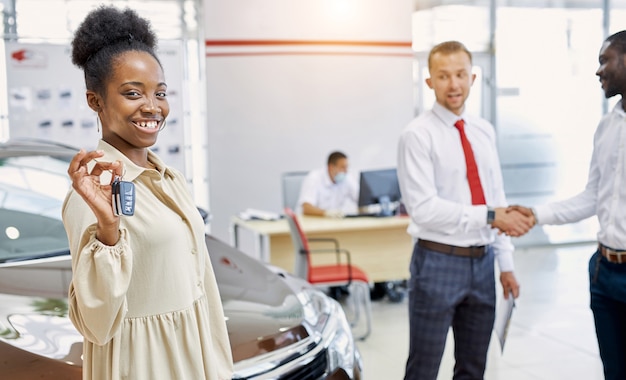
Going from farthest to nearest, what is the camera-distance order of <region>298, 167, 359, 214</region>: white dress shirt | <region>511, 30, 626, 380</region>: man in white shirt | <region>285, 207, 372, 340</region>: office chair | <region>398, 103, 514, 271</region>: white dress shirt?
<region>298, 167, 359, 214</region>: white dress shirt → <region>285, 207, 372, 340</region>: office chair → <region>398, 103, 514, 271</region>: white dress shirt → <region>511, 30, 626, 380</region>: man in white shirt

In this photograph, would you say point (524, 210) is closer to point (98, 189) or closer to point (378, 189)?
point (98, 189)

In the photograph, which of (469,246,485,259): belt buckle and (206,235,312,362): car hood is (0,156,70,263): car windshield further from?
(469,246,485,259): belt buckle

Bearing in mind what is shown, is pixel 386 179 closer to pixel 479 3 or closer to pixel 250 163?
pixel 250 163

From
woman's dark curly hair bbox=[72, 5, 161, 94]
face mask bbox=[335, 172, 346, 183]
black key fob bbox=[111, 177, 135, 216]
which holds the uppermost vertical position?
woman's dark curly hair bbox=[72, 5, 161, 94]

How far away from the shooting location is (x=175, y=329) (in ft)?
4.71

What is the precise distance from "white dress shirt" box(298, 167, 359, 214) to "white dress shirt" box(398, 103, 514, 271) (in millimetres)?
3097

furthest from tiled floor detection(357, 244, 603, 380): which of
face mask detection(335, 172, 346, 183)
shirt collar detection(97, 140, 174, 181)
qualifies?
shirt collar detection(97, 140, 174, 181)

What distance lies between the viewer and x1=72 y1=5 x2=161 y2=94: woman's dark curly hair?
1.42 meters

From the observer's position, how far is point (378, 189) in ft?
18.8

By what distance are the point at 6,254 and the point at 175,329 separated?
1411 mm

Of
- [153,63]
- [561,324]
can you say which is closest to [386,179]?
[561,324]

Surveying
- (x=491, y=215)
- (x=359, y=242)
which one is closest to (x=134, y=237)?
(x=491, y=215)

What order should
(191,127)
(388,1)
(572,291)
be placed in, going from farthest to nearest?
(388,1)
(191,127)
(572,291)

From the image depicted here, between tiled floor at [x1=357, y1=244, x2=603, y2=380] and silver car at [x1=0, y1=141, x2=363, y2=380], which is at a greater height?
silver car at [x1=0, y1=141, x2=363, y2=380]
